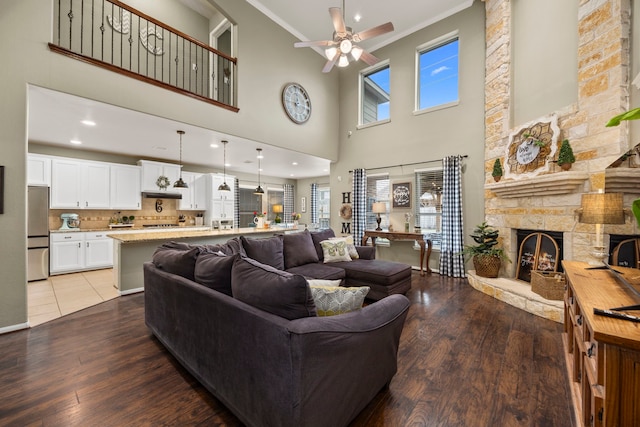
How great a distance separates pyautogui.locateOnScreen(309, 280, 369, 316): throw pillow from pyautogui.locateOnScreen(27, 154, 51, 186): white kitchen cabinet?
6.35 metres

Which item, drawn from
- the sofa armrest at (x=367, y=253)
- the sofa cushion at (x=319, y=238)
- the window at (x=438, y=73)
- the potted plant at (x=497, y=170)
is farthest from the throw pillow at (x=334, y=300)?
the window at (x=438, y=73)

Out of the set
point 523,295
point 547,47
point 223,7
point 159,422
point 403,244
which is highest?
point 223,7

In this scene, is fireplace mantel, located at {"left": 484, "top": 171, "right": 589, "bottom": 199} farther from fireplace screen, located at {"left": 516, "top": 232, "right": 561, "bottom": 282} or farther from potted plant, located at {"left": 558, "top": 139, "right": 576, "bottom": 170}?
fireplace screen, located at {"left": 516, "top": 232, "right": 561, "bottom": 282}

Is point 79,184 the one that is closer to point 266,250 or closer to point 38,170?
point 38,170

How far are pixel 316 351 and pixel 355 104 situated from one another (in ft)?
20.9

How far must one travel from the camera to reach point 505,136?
4.14 metres

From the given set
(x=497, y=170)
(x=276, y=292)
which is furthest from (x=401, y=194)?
(x=276, y=292)

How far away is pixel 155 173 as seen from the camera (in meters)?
6.33

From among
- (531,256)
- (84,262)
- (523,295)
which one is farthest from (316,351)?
(84,262)

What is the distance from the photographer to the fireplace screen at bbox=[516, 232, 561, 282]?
11.7 feet

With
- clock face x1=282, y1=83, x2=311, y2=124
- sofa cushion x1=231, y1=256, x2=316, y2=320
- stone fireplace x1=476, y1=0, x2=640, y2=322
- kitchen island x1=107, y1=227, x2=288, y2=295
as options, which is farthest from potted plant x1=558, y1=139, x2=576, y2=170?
kitchen island x1=107, y1=227, x2=288, y2=295

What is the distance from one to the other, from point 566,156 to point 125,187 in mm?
8028

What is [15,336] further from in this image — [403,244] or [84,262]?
[403,244]

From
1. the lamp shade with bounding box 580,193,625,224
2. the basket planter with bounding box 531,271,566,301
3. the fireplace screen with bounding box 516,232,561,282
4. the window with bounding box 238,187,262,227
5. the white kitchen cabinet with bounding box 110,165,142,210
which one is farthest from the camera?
the window with bounding box 238,187,262,227
